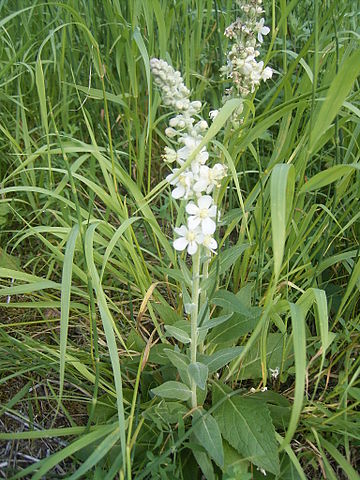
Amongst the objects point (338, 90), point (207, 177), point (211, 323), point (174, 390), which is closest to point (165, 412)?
point (174, 390)

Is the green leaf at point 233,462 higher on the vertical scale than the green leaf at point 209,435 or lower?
lower

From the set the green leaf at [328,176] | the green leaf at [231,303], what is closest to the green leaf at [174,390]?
the green leaf at [231,303]

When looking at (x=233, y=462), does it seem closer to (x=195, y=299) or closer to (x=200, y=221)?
(x=195, y=299)

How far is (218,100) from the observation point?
7.82 feet

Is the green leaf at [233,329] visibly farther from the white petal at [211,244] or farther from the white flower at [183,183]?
the white flower at [183,183]

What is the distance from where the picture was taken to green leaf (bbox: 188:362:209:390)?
130 cm

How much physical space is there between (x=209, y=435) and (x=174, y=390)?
0.49 ft

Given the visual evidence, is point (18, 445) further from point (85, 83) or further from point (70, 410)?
point (85, 83)

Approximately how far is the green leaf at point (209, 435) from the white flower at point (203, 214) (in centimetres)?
45

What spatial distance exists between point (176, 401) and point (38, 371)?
422mm

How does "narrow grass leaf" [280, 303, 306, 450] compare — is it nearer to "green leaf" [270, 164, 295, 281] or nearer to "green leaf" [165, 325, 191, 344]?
"green leaf" [270, 164, 295, 281]

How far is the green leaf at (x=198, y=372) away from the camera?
4.27 ft

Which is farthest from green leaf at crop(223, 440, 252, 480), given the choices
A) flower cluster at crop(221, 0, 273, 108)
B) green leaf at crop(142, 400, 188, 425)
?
flower cluster at crop(221, 0, 273, 108)

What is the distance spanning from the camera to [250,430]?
1.38 m
